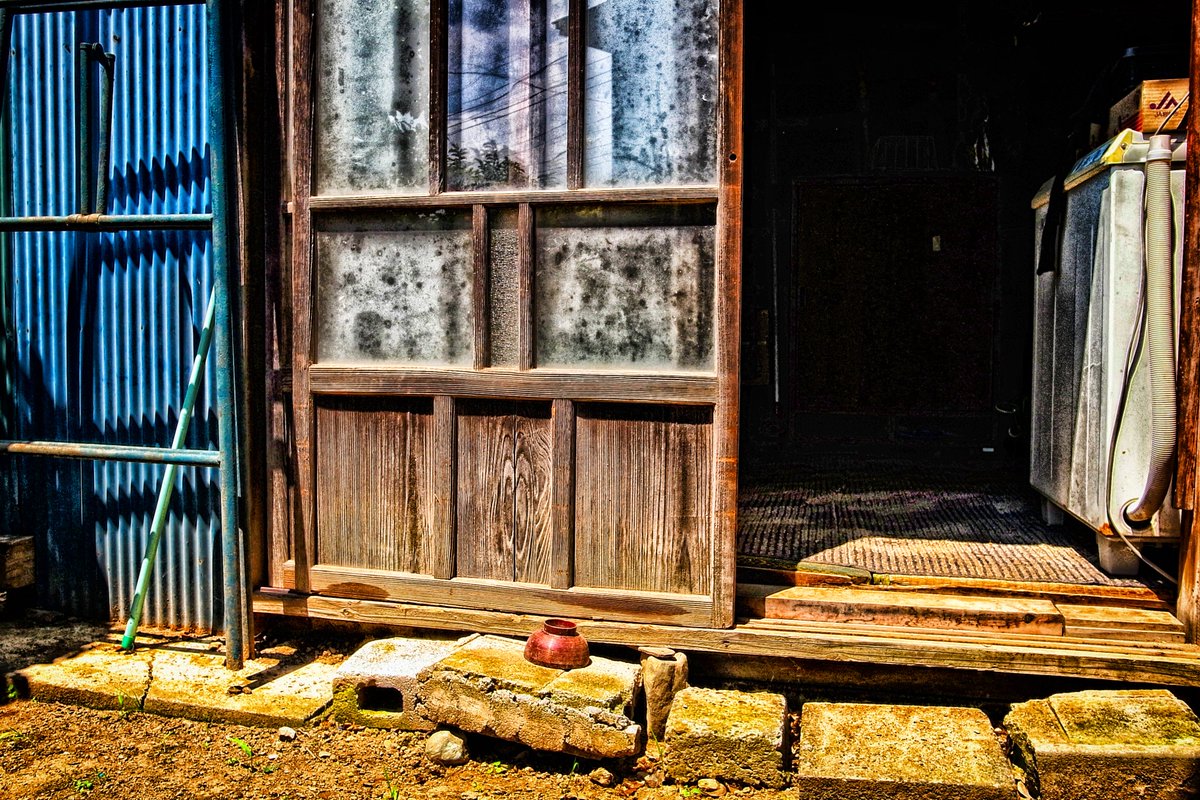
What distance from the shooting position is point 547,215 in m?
4.10

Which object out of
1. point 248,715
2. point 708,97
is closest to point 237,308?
point 248,715

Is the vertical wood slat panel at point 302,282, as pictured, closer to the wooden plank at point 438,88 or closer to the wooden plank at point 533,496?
the wooden plank at point 438,88

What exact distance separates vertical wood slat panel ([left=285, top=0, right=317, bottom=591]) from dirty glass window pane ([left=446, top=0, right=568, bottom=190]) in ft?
2.20

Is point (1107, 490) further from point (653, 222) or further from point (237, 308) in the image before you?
point (237, 308)

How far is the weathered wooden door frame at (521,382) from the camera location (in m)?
3.88

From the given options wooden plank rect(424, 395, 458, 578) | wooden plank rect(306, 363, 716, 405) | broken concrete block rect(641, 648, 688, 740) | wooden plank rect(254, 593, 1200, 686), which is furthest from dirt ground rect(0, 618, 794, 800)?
wooden plank rect(306, 363, 716, 405)

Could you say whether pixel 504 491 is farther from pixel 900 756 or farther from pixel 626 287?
pixel 900 756

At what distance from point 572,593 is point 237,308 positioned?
6.39ft

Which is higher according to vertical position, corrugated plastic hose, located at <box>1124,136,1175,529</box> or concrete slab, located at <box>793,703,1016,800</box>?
corrugated plastic hose, located at <box>1124,136,1175,529</box>

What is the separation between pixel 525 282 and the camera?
13.4 feet

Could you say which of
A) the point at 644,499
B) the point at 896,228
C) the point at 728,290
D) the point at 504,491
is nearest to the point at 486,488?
the point at 504,491

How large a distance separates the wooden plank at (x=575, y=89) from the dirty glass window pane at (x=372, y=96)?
65 centimetres

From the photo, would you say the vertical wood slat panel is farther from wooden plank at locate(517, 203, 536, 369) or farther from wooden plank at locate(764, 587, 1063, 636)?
wooden plank at locate(764, 587, 1063, 636)

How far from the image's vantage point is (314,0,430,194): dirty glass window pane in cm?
423
